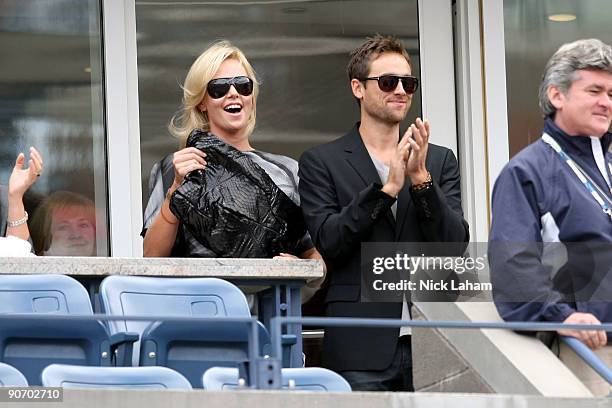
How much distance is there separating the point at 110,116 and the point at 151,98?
286 mm

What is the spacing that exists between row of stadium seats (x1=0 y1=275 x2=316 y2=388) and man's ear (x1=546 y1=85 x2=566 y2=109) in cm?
141

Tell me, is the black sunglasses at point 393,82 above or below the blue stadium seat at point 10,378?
above

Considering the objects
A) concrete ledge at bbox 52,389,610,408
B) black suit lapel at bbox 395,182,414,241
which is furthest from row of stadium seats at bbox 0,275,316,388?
black suit lapel at bbox 395,182,414,241

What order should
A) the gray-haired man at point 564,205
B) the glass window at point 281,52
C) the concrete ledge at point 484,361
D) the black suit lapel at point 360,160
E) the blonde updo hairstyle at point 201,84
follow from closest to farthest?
the concrete ledge at point 484,361 → the gray-haired man at point 564,205 → the black suit lapel at point 360,160 → the blonde updo hairstyle at point 201,84 → the glass window at point 281,52

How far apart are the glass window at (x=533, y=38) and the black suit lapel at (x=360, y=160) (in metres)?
2.63

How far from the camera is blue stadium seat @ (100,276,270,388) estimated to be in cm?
675

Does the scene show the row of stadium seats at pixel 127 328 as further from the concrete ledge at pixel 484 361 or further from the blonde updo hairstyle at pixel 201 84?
the blonde updo hairstyle at pixel 201 84

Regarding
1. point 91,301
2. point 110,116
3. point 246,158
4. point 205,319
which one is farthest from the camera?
point 110,116

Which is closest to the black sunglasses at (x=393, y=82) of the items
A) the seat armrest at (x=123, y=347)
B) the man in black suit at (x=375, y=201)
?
the man in black suit at (x=375, y=201)

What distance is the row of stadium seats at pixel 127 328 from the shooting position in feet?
21.4

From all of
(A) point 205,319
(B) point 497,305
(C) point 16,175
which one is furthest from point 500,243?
(C) point 16,175

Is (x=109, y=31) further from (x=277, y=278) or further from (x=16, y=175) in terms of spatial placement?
(x=277, y=278)

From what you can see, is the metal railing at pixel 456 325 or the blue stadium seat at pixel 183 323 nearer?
the metal railing at pixel 456 325

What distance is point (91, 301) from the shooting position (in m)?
7.14
